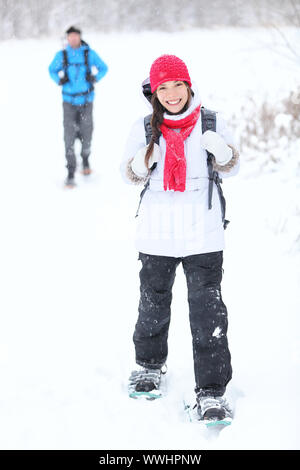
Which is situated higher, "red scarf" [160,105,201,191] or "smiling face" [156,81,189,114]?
"smiling face" [156,81,189,114]

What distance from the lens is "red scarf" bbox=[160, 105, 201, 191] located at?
235cm

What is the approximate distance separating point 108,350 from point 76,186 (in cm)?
391

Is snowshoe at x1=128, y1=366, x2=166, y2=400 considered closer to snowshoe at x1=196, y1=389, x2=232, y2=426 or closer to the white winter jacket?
snowshoe at x1=196, y1=389, x2=232, y2=426

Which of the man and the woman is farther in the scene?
the man

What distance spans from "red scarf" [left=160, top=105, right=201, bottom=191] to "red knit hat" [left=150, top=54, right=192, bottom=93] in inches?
6.7

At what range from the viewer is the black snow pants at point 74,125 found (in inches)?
253

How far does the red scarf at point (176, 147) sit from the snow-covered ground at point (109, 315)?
1.25 metres

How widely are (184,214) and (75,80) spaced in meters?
4.37

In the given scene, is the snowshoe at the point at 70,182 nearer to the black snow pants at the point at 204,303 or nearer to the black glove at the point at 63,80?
the black glove at the point at 63,80

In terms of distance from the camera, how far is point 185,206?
2477 millimetres

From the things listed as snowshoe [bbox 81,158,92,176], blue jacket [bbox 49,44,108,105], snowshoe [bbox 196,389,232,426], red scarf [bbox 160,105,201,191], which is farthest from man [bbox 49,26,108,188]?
snowshoe [bbox 196,389,232,426]

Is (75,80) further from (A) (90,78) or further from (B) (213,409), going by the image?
(B) (213,409)

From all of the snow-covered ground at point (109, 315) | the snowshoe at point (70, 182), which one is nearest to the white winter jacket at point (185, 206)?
the snow-covered ground at point (109, 315)

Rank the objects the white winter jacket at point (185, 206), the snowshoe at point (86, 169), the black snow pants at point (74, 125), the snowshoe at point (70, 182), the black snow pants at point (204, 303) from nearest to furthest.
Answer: the white winter jacket at point (185, 206)
the black snow pants at point (204, 303)
the black snow pants at point (74, 125)
the snowshoe at point (70, 182)
the snowshoe at point (86, 169)
